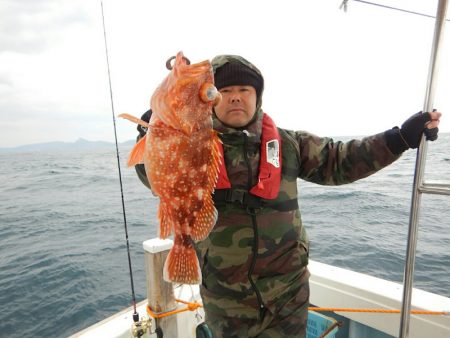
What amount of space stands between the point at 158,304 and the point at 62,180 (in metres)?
24.9

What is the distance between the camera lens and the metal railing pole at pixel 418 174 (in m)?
1.78

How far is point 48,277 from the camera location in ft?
26.3

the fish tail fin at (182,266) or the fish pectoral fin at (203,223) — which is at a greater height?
the fish pectoral fin at (203,223)

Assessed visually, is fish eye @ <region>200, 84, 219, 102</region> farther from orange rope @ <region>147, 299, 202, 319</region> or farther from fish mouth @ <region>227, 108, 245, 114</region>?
orange rope @ <region>147, 299, 202, 319</region>

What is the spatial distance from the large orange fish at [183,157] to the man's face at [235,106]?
69 cm

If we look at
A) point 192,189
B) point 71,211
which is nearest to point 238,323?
point 192,189

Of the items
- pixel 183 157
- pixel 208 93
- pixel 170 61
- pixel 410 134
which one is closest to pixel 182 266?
pixel 183 157

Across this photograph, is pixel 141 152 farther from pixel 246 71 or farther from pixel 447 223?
pixel 447 223

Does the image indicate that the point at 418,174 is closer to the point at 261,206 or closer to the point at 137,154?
the point at 261,206

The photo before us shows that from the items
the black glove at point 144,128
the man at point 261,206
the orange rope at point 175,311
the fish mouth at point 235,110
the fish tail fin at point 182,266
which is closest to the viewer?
the fish tail fin at point 182,266

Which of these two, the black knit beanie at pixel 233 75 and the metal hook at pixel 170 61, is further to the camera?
the black knit beanie at pixel 233 75

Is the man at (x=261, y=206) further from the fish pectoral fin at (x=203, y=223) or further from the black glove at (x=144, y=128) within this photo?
the fish pectoral fin at (x=203, y=223)

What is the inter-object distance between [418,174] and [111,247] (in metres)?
9.89

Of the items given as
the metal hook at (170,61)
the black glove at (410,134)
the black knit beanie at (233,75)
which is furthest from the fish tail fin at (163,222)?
the black glove at (410,134)
